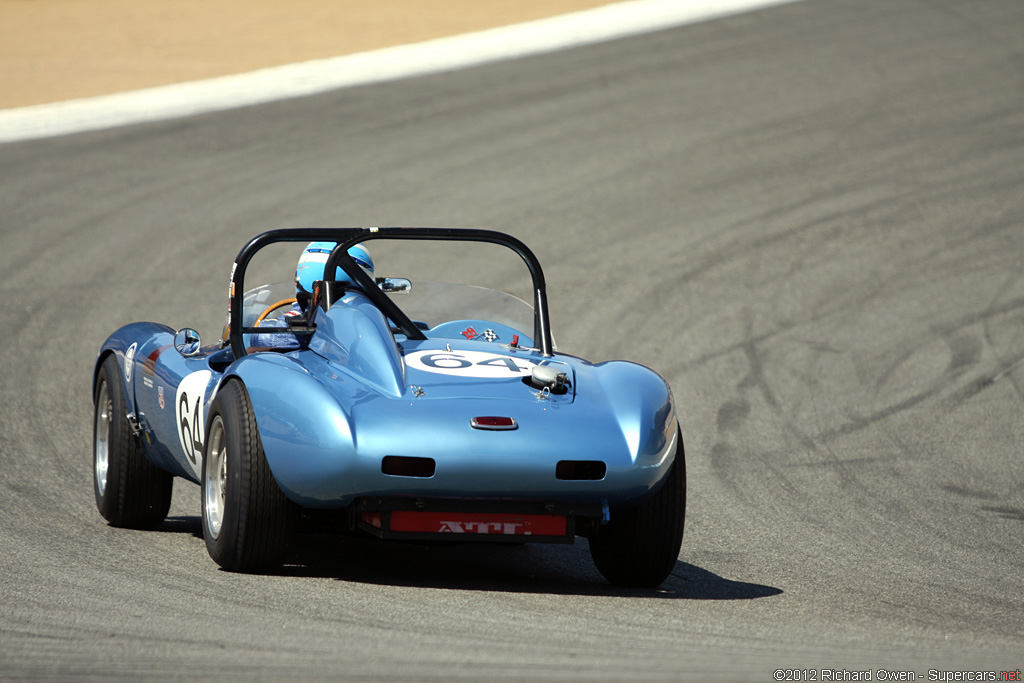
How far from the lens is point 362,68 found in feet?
72.1

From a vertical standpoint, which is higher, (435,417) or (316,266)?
(316,266)

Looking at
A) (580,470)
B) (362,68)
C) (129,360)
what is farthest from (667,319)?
(362,68)

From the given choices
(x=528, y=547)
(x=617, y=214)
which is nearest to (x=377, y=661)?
(x=528, y=547)

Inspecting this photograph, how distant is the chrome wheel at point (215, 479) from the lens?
5.61 meters

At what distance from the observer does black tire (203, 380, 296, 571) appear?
17.1 ft

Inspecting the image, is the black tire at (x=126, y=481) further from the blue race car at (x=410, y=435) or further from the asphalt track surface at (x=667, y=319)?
the blue race car at (x=410, y=435)

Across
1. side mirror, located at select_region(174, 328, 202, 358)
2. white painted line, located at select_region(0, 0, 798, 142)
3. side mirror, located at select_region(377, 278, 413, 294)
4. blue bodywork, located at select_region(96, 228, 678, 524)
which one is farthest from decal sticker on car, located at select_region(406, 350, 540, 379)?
white painted line, located at select_region(0, 0, 798, 142)

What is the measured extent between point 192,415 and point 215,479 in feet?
1.70

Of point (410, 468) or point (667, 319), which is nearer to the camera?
point (410, 468)

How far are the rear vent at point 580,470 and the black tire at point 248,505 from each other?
3.44ft

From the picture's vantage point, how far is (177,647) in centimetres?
405

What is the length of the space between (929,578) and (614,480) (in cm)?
177

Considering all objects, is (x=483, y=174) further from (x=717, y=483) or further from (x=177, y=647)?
(x=177, y=647)

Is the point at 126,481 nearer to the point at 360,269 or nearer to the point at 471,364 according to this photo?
the point at 360,269
